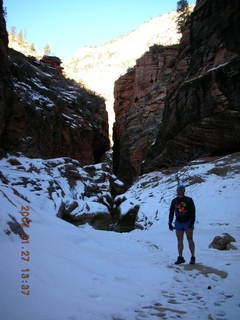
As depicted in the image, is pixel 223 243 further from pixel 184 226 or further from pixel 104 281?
pixel 104 281

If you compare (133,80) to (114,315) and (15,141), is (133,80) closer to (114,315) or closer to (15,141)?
(15,141)

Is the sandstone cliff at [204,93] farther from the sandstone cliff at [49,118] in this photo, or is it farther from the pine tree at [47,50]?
the pine tree at [47,50]

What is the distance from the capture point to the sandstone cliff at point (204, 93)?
18172 millimetres

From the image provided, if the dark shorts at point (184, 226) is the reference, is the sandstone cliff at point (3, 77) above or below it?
above

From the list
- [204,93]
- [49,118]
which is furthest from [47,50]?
[204,93]

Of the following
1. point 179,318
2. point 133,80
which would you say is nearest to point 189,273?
point 179,318

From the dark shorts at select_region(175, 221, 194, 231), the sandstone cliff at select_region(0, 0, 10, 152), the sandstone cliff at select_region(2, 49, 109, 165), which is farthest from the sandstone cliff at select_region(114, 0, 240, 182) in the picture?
the sandstone cliff at select_region(0, 0, 10, 152)

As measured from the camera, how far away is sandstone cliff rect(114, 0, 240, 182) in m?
18.2

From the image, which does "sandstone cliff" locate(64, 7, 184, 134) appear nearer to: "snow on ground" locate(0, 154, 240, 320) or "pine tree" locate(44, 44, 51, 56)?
"pine tree" locate(44, 44, 51, 56)

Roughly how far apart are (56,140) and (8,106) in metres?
6.96
